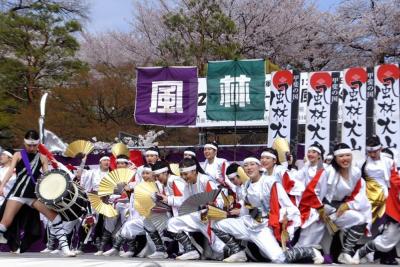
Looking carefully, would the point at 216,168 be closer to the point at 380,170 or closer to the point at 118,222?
the point at 118,222

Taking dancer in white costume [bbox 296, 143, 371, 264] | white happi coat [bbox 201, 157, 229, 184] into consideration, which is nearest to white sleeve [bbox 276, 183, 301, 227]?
dancer in white costume [bbox 296, 143, 371, 264]

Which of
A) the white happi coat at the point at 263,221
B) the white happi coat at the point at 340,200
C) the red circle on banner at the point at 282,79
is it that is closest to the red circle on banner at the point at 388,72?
the red circle on banner at the point at 282,79

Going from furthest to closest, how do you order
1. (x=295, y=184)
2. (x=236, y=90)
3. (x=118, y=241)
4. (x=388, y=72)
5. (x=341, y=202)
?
1. (x=236, y=90)
2. (x=388, y=72)
3. (x=118, y=241)
4. (x=295, y=184)
5. (x=341, y=202)

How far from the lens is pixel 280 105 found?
12734 mm

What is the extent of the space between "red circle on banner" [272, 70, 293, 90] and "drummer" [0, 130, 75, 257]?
5551 mm

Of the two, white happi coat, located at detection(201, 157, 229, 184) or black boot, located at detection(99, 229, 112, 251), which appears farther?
white happi coat, located at detection(201, 157, 229, 184)

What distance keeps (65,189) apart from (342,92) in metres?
5.66

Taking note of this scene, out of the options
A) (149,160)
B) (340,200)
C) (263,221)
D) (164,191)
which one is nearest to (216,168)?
(149,160)

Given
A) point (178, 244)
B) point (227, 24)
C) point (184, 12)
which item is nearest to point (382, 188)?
point (178, 244)

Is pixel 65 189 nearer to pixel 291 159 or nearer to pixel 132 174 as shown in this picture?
pixel 132 174

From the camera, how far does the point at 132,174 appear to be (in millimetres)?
9156

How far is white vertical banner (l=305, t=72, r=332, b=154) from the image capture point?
1187cm

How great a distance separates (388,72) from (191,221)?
5138mm

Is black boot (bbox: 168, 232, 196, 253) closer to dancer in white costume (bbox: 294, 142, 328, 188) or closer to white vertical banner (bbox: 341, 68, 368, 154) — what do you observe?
dancer in white costume (bbox: 294, 142, 328, 188)
